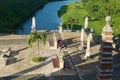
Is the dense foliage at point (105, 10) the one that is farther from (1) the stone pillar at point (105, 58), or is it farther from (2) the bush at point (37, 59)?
(1) the stone pillar at point (105, 58)

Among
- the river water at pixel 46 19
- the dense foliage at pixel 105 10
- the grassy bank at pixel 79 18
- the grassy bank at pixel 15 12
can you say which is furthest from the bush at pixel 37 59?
the river water at pixel 46 19

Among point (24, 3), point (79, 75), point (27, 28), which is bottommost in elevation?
point (79, 75)

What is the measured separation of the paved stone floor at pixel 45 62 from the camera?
29328 millimetres

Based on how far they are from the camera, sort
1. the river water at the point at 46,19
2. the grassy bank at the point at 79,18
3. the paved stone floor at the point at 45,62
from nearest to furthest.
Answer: the paved stone floor at the point at 45,62 → the grassy bank at the point at 79,18 → the river water at the point at 46,19

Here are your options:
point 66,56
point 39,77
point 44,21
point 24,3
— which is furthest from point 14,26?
point 39,77

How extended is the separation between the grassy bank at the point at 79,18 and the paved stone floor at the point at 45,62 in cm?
1789

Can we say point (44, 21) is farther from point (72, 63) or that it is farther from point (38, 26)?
point (72, 63)

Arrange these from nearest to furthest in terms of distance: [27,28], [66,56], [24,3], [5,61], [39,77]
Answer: [39,77]
[5,61]
[66,56]
[27,28]
[24,3]

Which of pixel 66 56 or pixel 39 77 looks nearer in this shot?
pixel 39 77

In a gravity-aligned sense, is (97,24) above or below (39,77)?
above

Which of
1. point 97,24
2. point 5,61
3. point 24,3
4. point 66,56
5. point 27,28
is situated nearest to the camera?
point 5,61

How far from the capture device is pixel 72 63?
3164 centimetres

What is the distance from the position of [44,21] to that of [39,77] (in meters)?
38.5

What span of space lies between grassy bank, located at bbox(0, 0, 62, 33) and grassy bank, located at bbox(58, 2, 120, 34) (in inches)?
288
